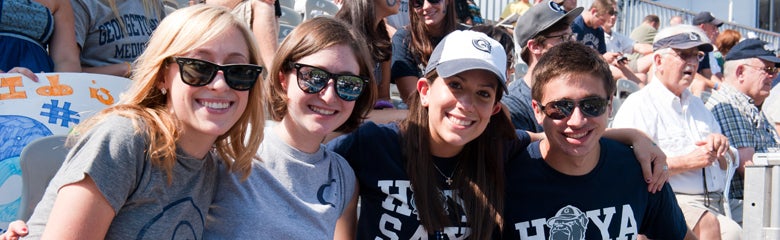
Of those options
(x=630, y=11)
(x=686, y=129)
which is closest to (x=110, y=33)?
(x=686, y=129)

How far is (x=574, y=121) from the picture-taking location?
274 centimetres

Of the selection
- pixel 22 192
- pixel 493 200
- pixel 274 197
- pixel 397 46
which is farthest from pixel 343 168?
pixel 397 46

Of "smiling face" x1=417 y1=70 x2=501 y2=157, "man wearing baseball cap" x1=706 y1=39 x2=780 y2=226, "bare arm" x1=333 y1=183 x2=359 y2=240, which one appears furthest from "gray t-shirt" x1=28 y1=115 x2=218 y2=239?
"man wearing baseball cap" x1=706 y1=39 x2=780 y2=226

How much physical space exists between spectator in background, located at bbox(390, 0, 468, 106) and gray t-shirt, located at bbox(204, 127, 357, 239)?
168cm

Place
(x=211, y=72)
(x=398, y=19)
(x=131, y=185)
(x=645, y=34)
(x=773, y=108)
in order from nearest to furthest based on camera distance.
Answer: (x=131, y=185)
(x=211, y=72)
(x=398, y=19)
(x=773, y=108)
(x=645, y=34)

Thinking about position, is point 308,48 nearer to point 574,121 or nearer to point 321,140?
point 321,140

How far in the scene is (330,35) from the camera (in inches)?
95.4

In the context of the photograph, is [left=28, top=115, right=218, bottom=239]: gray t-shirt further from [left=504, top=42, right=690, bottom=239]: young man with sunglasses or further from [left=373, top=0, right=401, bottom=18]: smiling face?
[left=373, top=0, right=401, bottom=18]: smiling face

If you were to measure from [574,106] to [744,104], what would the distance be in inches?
133

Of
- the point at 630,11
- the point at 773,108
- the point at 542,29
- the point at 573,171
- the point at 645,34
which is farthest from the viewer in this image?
the point at 630,11

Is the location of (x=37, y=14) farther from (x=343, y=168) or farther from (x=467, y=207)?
(x=467, y=207)

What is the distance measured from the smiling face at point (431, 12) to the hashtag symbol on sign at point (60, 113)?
2.12m

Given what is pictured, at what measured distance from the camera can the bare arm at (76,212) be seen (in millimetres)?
1749

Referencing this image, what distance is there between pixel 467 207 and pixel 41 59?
1.89 m
